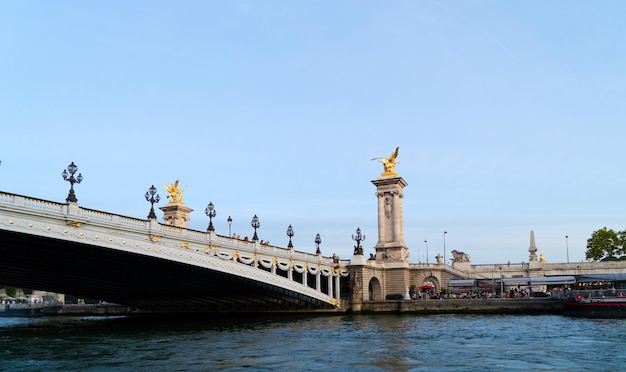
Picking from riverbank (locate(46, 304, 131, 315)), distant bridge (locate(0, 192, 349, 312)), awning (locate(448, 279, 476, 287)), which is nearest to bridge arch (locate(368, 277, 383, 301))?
distant bridge (locate(0, 192, 349, 312))

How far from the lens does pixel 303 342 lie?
34188mm

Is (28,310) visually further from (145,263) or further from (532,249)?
(532,249)

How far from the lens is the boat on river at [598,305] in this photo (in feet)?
162

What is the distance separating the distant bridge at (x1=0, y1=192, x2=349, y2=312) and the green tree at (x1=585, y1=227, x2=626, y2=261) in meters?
45.7

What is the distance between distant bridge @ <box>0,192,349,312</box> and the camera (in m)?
36.7

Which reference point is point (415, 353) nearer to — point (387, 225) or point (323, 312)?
point (323, 312)

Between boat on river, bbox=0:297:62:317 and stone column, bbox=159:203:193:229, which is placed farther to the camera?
stone column, bbox=159:203:193:229

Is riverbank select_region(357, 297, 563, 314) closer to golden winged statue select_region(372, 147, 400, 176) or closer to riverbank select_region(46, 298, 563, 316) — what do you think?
riverbank select_region(46, 298, 563, 316)

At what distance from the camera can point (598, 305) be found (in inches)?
1965

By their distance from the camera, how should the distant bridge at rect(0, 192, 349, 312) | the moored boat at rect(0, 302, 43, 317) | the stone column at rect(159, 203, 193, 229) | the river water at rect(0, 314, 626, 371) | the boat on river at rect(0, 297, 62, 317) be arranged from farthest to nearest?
the stone column at rect(159, 203, 193, 229), the moored boat at rect(0, 302, 43, 317), the boat on river at rect(0, 297, 62, 317), the distant bridge at rect(0, 192, 349, 312), the river water at rect(0, 314, 626, 371)

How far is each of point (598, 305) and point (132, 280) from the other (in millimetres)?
36945

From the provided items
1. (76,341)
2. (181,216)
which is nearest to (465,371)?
(76,341)

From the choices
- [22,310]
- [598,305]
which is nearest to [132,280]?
[598,305]

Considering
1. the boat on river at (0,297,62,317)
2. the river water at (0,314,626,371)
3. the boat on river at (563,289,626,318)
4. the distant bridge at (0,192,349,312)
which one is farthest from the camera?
the boat on river at (0,297,62,317)
